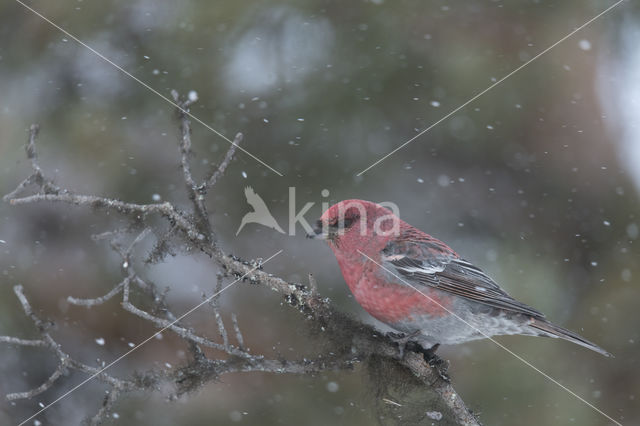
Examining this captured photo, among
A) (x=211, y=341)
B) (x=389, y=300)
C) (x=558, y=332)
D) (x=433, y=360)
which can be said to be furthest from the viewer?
(x=389, y=300)

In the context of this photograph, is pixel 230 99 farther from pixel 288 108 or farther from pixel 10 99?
pixel 10 99

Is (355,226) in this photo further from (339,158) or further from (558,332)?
(558,332)

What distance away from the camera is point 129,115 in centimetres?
332

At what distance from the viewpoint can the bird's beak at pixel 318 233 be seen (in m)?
2.91

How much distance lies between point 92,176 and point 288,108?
3.59 feet

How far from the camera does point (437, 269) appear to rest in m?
3.21

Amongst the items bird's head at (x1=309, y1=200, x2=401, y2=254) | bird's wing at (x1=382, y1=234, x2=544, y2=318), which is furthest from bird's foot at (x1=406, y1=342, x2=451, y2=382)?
bird's head at (x1=309, y1=200, x2=401, y2=254)

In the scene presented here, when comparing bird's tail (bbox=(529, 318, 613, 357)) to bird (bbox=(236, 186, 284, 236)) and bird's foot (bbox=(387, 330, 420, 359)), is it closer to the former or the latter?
bird's foot (bbox=(387, 330, 420, 359))

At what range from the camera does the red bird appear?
2.89 m

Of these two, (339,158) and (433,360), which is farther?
(339,158)

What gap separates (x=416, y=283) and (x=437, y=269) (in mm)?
161

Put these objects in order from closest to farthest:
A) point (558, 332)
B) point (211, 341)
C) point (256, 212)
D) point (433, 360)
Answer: point (211, 341)
point (433, 360)
point (558, 332)
point (256, 212)

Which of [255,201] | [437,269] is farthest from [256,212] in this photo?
[437,269]

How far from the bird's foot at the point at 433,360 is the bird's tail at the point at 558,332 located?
476mm
